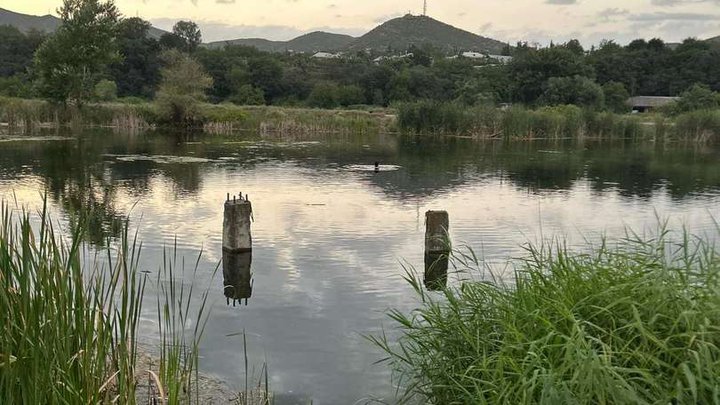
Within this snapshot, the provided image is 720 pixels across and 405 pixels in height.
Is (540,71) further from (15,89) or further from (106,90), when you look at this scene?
(15,89)

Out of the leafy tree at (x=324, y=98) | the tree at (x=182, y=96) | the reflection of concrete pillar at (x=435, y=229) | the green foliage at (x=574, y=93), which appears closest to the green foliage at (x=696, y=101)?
the green foliage at (x=574, y=93)

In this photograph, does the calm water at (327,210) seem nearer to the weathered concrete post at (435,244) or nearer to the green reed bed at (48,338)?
the weathered concrete post at (435,244)

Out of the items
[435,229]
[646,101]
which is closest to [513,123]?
[435,229]

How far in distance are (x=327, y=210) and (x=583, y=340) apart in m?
12.4

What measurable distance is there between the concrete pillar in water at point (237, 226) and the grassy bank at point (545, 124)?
35.4 m

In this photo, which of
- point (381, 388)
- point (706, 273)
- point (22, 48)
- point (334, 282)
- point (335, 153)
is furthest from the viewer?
point (22, 48)

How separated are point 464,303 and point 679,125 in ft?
152

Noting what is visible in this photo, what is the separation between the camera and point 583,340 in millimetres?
3701

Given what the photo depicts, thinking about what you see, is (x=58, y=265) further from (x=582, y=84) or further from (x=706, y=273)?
(x=582, y=84)

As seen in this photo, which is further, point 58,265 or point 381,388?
point 381,388

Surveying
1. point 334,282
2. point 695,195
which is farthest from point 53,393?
point 695,195

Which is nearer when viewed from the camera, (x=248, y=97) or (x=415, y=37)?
(x=248, y=97)

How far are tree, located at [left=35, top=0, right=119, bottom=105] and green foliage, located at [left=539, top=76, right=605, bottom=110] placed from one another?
42941mm

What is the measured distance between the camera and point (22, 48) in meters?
81.5
